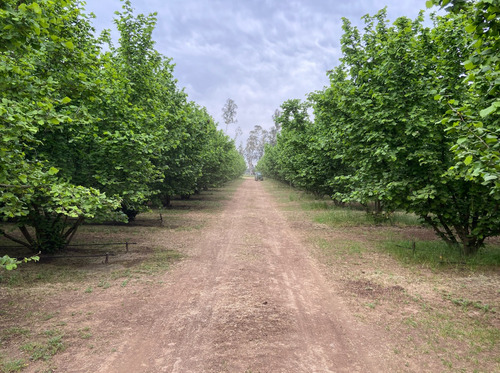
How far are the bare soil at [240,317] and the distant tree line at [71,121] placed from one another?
192 cm

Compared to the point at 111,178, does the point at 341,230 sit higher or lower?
lower

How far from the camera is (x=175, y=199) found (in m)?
28.6

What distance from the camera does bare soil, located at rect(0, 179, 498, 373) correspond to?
4.51 m

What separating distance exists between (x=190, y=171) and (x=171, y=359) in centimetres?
1513

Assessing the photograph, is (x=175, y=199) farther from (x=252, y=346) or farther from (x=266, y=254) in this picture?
(x=252, y=346)

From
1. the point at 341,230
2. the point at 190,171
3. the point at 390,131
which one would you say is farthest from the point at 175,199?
the point at 390,131

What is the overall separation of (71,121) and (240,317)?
15.0 feet

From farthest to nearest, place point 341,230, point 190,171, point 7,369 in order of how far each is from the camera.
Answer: point 190,171 < point 341,230 < point 7,369

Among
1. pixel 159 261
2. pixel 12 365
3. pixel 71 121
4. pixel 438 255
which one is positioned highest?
pixel 71 121

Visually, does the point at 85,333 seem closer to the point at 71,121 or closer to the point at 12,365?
the point at 12,365

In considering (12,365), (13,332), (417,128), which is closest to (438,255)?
(417,128)

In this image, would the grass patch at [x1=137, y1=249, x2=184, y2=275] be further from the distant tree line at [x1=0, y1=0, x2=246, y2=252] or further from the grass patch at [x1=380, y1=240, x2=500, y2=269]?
the grass patch at [x1=380, y1=240, x2=500, y2=269]

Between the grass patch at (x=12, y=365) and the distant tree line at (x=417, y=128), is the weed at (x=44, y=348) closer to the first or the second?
the grass patch at (x=12, y=365)

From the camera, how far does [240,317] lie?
228 inches
